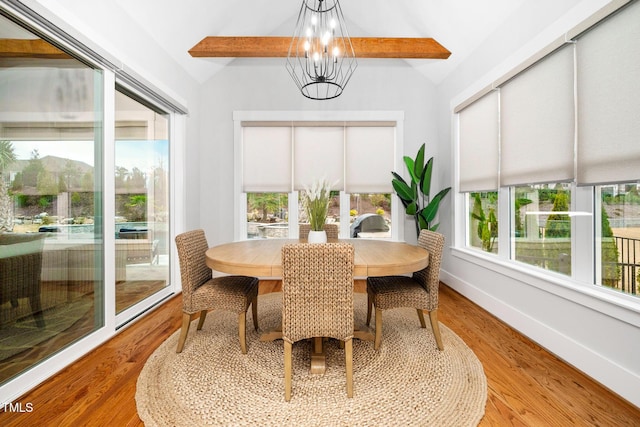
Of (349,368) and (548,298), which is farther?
(548,298)

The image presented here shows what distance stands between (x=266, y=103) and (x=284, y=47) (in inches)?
32.1

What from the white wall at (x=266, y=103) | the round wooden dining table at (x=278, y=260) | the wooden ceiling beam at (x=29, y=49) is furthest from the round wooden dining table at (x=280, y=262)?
the white wall at (x=266, y=103)

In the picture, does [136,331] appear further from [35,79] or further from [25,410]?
[35,79]

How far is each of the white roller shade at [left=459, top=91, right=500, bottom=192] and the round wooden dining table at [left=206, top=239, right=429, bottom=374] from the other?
4.48 ft

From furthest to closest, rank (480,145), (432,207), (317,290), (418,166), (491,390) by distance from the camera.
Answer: (418,166) → (432,207) → (480,145) → (491,390) → (317,290)

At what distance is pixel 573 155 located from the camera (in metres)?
1.95

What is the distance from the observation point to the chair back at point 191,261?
2008mm

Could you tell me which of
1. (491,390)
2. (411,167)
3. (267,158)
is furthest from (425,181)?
(491,390)

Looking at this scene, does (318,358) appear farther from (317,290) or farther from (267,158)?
(267,158)

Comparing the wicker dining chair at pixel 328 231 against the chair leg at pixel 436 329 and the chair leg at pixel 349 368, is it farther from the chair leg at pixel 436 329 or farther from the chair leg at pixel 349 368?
the chair leg at pixel 349 368

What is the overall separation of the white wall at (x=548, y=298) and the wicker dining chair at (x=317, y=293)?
1.53 meters

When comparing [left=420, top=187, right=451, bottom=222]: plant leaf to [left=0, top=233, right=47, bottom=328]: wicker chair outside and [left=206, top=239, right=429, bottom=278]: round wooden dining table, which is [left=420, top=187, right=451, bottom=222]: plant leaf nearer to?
[left=206, top=239, right=429, bottom=278]: round wooden dining table

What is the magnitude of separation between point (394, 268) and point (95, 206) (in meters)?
2.29

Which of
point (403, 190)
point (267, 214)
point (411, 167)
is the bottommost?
point (267, 214)
